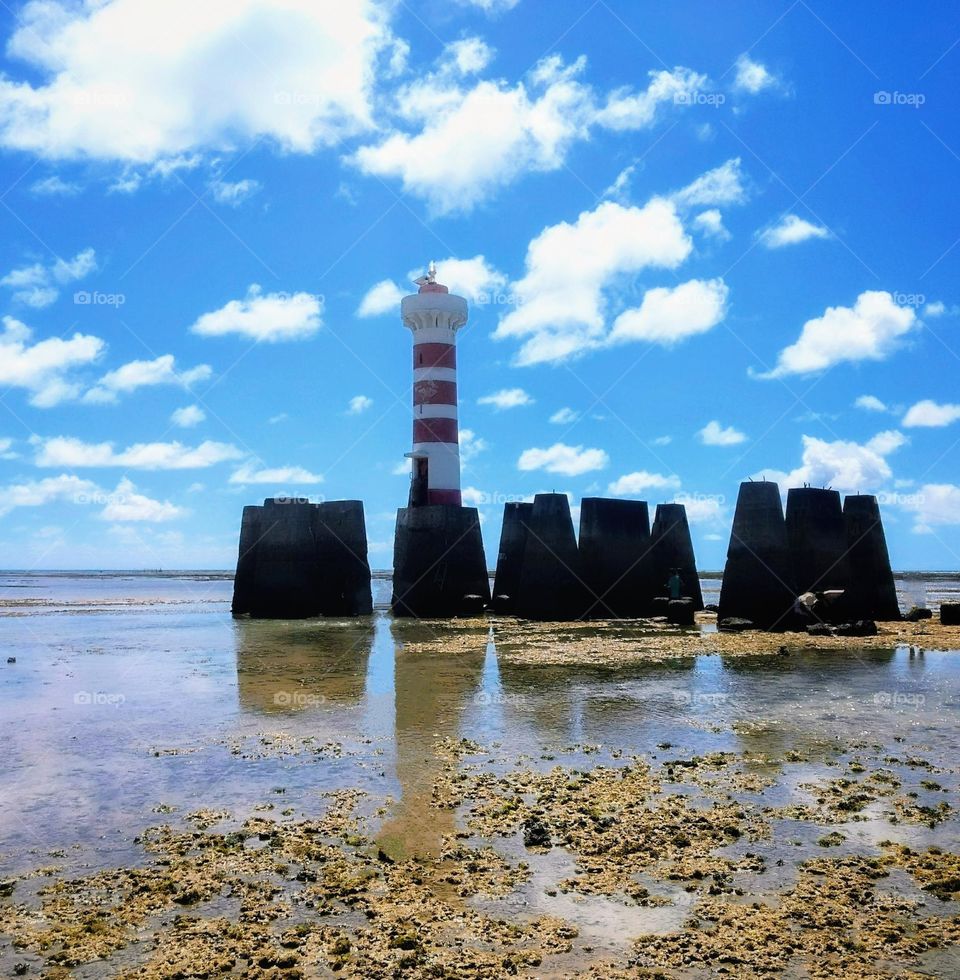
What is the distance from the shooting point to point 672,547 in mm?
26516

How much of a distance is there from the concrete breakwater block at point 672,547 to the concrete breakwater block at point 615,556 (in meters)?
0.79

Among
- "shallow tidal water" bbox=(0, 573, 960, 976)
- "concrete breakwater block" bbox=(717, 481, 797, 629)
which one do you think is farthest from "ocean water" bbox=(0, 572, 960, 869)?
"concrete breakwater block" bbox=(717, 481, 797, 629)

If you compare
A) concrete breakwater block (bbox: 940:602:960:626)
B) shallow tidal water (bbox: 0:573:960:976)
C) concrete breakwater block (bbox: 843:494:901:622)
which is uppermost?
concrete breakwater block (bbox: 843:494:901:622)

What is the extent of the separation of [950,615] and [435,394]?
17974 mm

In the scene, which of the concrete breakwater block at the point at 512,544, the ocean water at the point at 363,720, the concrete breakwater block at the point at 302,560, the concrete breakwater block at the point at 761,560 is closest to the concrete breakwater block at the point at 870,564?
the concrete breakwater block at the point at 761,560

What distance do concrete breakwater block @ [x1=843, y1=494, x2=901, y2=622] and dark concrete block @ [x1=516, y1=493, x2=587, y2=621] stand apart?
746 cm

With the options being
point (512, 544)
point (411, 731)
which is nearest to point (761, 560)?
point (512, 544)

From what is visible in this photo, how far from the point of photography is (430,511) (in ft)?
87.1

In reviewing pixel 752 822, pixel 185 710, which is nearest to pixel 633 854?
pixel 752 822

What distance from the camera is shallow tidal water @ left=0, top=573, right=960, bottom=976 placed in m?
5.91

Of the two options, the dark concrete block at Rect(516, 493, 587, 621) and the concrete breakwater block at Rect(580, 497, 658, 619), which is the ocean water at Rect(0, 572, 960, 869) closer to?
the dark concrete block at Rect(516, 493, 587, 621)

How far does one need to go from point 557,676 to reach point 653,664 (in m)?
2.34

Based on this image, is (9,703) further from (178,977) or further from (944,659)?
(944,659)

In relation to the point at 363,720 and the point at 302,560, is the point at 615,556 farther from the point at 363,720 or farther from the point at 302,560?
the point at 363,720
